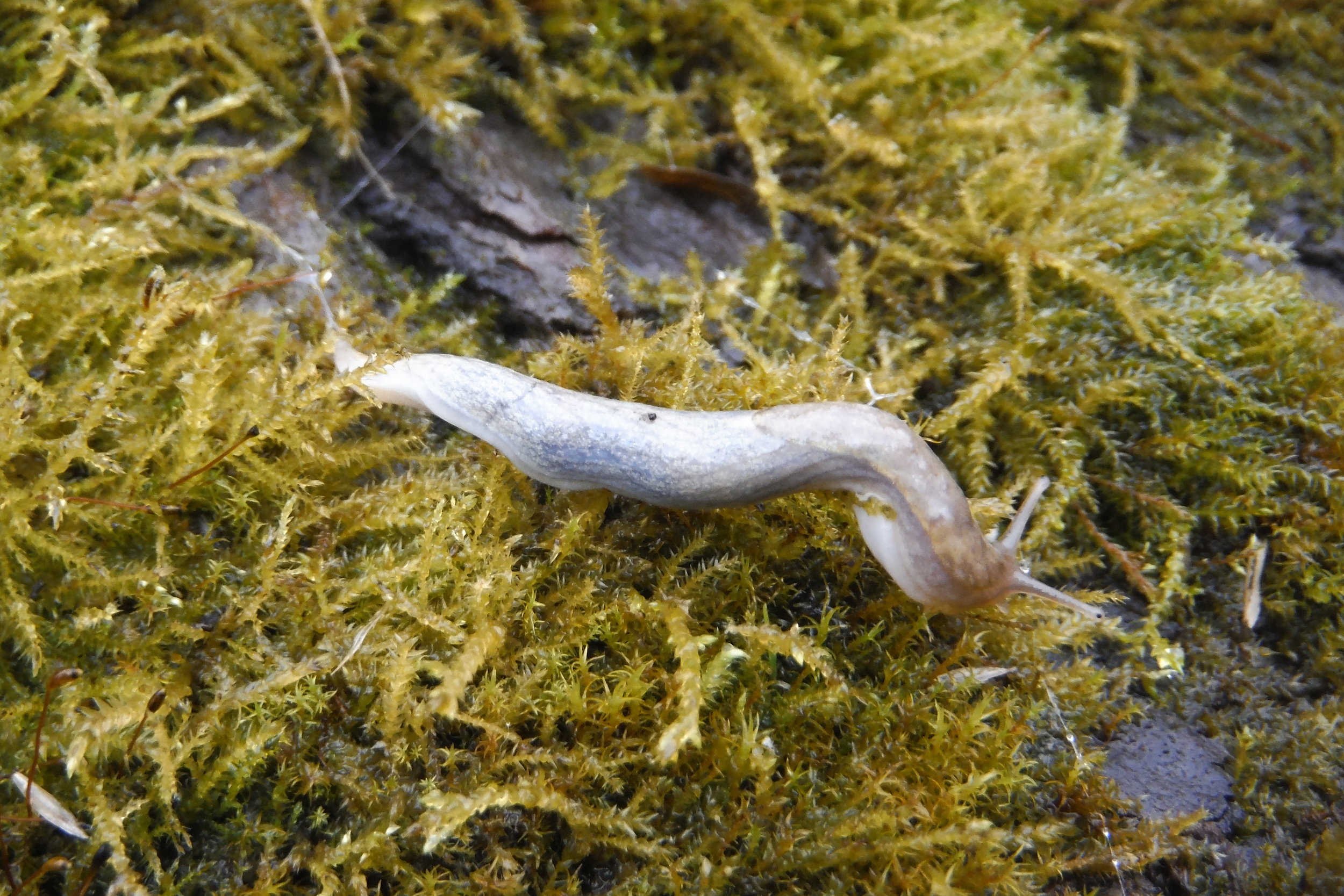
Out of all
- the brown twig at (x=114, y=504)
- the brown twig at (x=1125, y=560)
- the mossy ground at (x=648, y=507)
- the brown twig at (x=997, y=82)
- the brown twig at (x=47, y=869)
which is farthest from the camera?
the brown twig at (x=997, y=82)

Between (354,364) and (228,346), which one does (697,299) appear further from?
(228,346)

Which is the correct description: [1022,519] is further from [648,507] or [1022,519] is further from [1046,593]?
[648,507]

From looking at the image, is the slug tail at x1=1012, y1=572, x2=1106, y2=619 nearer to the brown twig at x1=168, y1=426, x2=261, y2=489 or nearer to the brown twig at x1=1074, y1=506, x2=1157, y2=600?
the brown twig at x1=1074, y1=506, x2=1157, y2=600

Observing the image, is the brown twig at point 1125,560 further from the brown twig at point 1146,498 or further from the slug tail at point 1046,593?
the slug tail at point 1046,593

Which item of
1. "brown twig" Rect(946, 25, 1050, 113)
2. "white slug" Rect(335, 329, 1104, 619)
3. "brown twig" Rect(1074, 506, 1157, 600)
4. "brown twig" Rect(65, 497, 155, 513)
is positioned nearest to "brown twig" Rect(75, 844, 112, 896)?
"brown twig" Rect(65, 497, 155, 513)

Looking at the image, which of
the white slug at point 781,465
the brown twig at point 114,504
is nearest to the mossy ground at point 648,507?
the brown twig at point 114,504
